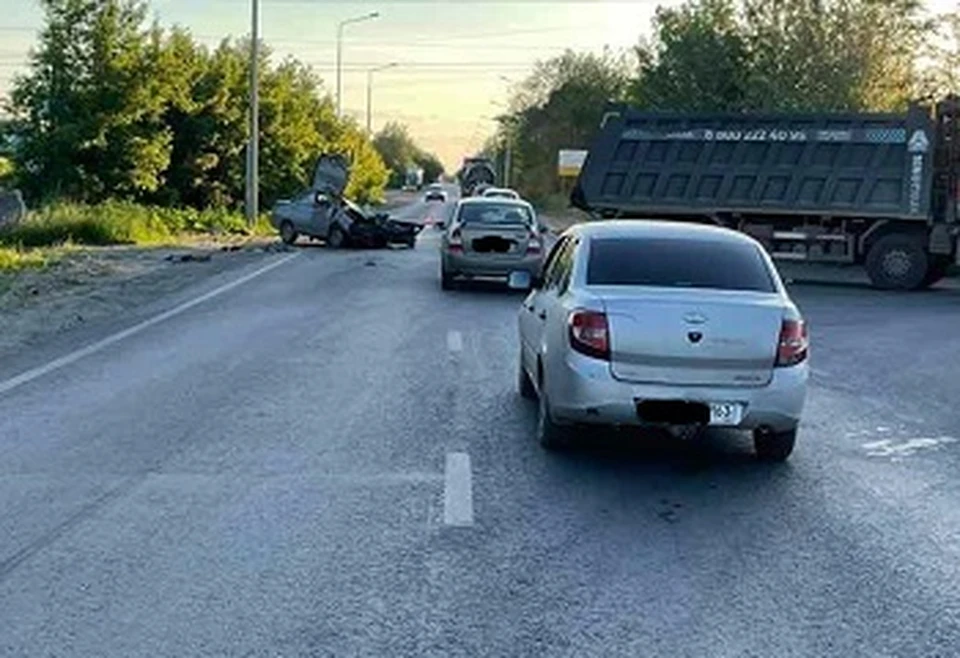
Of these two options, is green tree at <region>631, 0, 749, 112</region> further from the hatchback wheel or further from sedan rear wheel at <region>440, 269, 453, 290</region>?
the hatchback wheel

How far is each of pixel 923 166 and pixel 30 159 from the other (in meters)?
25.9

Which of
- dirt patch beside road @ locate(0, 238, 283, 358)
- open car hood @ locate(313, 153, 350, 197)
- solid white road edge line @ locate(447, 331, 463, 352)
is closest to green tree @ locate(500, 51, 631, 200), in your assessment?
open car hood @ locate(313, 153, 350, 197)

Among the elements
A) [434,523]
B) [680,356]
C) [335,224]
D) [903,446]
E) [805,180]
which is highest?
[805,180]

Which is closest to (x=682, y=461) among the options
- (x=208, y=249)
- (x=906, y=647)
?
(x=906, y=647)

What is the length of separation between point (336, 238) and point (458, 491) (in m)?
29.8

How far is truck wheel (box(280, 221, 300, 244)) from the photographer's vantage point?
1498 inches

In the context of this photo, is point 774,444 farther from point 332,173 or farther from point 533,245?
point 332,173

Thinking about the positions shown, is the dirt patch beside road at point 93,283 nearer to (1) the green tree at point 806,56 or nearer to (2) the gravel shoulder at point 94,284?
(2) the gravel shoulder at point 94,284

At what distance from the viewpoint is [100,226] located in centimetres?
3456

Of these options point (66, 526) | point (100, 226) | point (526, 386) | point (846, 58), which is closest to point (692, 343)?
point (526, 386)

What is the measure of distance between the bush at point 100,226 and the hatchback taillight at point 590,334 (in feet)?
80.9

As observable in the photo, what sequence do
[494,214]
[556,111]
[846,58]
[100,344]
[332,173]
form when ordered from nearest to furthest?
[100,344] → [494,214] → [332,173] → [846,58] → [556,111]

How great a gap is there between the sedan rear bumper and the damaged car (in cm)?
2874

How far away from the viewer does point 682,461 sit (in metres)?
9.01
